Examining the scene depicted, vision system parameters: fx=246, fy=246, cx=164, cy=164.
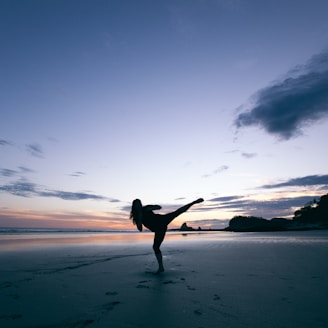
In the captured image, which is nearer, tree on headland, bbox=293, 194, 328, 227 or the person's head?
the person's head

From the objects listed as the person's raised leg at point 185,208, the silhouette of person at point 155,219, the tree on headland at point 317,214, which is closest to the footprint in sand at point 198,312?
the silhouette of person at point 155,219

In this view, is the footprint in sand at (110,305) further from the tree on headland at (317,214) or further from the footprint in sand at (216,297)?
the tree on headland at (317,214)

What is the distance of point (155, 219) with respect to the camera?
724 cm

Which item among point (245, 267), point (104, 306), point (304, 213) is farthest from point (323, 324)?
point (304, 213)

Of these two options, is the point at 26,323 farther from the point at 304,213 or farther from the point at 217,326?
the point at 304,213

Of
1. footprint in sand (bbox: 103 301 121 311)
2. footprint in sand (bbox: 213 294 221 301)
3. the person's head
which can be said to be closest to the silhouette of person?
the person's head

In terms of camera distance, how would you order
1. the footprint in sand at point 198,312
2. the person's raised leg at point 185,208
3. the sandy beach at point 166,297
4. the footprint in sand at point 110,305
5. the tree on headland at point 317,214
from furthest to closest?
the tree on headland at point 317,214 → the person's raised leg at point 185,208 → the footprint in sand at point 110,305 → the footprint in sand at point 198,312 → the sandy beach at point 166,297

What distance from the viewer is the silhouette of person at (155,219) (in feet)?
23.0

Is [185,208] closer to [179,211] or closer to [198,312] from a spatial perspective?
[179,211]

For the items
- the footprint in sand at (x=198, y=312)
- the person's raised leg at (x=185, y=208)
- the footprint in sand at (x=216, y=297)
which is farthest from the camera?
the person's raised leg at (x=185, y=208)

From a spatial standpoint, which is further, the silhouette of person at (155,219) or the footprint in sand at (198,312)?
the silhouette of person at (155,219)

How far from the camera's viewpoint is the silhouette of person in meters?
7.00

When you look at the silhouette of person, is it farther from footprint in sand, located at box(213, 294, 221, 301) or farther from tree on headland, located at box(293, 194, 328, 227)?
tree on headland, located at box(293, 194, 328, 227)

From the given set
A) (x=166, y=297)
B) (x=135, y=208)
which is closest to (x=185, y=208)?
(x=135, y=208)
